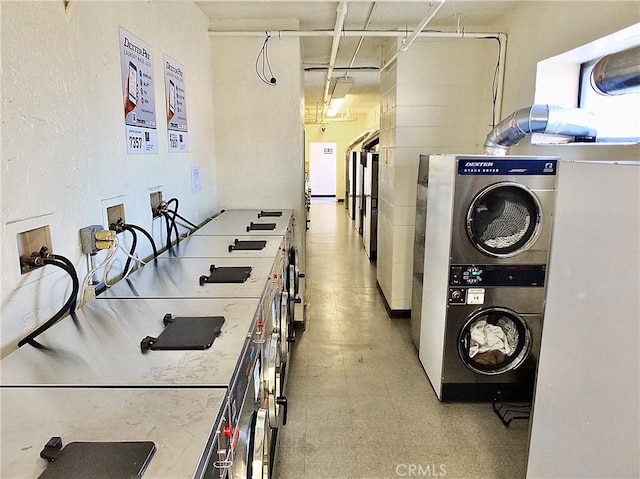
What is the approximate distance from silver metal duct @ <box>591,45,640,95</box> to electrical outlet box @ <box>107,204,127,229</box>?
2633mm

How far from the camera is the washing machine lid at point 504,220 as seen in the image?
2.57m

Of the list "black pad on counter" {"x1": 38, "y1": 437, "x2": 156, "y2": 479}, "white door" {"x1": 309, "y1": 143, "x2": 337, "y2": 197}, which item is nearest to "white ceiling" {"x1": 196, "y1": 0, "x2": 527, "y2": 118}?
"black pad on counter" {"x1": 38, "y1": 437, "x2": 156, "y2": 479}

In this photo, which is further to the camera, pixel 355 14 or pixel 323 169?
pixel 323 169

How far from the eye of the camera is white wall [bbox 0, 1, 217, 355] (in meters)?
1.29

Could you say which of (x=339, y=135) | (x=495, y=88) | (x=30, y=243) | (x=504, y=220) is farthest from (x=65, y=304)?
(x=339, y=135)

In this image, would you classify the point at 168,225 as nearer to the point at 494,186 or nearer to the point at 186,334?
the point at 186,334

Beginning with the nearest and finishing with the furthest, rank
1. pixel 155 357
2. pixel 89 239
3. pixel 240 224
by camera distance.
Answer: pixel 155 357, pixel 89 239, pixel 240 224

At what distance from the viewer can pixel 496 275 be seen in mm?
2633

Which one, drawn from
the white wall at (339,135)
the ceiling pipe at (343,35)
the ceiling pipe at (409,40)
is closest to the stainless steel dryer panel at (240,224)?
the ceiling pipe at (343,35)

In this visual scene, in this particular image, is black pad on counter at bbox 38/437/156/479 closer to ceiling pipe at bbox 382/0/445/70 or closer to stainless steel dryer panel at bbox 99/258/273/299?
stainless steel dryer panel at bbox 99/258/273/299

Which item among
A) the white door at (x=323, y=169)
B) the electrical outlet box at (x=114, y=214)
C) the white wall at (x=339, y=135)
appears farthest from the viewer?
the white door at (x=323, y=169)

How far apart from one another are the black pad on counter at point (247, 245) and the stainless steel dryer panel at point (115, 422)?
1.39m

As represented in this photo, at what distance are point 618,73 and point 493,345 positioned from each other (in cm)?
171

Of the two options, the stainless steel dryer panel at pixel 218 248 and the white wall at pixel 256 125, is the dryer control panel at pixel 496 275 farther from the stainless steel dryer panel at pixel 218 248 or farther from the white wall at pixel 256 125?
the white wall at pixel 256 125
